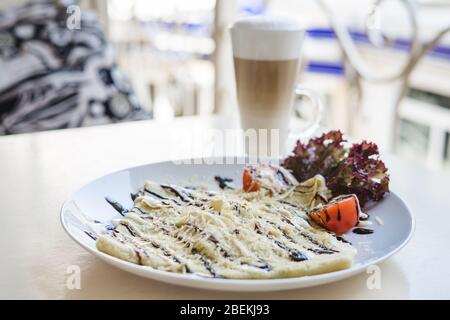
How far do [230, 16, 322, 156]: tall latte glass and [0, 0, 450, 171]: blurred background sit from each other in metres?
0.12

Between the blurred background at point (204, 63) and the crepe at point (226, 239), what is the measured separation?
0.59 m

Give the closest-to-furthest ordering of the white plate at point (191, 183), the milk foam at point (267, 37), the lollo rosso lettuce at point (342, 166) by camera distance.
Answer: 1. the white plate at point (191, 183)
2. the lollo rosso lettuce at point (342, 166)
3. the milk foam at point (267, 37)

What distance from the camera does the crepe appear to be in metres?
Result: 0.58

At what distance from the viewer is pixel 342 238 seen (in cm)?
71

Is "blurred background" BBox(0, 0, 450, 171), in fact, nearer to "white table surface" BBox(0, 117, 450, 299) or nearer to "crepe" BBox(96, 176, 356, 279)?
"white table surface" BBox(0, 117, 450, 299)

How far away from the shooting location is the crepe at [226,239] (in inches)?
22.8

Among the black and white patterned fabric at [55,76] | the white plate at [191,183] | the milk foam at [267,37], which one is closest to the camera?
the white plate at [191,183]

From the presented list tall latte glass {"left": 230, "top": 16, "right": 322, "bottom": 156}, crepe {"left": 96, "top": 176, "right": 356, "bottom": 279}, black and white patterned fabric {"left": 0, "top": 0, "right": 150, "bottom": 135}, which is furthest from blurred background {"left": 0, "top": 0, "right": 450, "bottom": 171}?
crepe {"left": 96, "top": 176, "right": 356, "bottom": 279}

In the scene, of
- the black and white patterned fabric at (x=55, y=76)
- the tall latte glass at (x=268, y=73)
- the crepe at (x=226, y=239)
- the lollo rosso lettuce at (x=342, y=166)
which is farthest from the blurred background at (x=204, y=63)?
the crepe at (x=226, y=239)

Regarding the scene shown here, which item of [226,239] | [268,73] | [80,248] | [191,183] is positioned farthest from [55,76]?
[226,239]

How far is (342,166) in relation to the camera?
859 millimetres

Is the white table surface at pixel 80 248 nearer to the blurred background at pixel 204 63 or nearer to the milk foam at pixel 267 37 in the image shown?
the milk foam at pixel 267 37

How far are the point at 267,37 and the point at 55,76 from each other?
1.10 m
